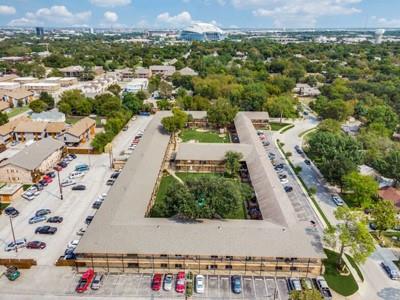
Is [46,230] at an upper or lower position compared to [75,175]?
lower

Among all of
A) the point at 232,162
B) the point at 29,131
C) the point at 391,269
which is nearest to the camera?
the point at 391,269

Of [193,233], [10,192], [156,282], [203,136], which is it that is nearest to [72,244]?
[156,282]

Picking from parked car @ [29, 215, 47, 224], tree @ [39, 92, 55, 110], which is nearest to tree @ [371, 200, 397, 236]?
parked car @ [29, 215, 47, 224]

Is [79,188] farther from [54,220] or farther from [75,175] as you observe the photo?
[54,220]

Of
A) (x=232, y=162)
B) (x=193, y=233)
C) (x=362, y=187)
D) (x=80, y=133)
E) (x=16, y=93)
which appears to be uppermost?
(x=16, y=93)

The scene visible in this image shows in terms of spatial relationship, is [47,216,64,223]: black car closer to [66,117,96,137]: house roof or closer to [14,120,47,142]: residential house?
[66,117,96,137]: house roof

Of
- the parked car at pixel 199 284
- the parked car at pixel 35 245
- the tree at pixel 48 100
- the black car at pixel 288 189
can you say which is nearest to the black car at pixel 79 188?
the parked car at pixel 35 245
